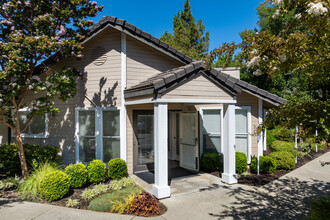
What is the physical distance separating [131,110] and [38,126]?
13.4 ft

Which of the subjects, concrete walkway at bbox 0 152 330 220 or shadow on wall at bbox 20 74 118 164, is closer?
concrete walkway at bbox 0 152 330 220

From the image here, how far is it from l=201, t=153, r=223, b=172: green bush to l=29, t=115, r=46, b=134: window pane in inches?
262

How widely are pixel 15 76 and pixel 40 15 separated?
2.00m

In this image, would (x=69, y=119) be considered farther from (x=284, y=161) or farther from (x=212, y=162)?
(x=284, y=161)

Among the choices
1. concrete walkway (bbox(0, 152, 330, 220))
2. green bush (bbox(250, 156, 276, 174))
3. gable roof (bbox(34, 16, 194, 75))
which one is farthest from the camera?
green bush (bbox(250, 156, 276, 174))

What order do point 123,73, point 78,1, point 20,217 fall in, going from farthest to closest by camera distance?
point 123,73, point 78,1, point 20,217

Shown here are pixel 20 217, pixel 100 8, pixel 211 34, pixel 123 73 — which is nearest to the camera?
pixel 20 217

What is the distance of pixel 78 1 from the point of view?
20.6ft

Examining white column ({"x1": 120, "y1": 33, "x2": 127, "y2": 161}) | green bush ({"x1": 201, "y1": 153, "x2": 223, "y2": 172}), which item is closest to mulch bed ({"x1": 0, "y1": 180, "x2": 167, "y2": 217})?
white column ({"x1": 120, "y1": 33, "x2": 127, "y2": 161})

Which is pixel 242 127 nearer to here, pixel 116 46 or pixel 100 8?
pixel 116 46

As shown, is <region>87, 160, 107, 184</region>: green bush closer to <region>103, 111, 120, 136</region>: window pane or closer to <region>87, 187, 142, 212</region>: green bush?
<region>87, 187, 142, 212</region>: green bush

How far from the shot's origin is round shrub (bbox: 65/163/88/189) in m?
6.08

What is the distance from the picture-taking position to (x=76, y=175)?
6125 mm

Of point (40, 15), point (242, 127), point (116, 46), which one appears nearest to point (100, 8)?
point (116, 46)
